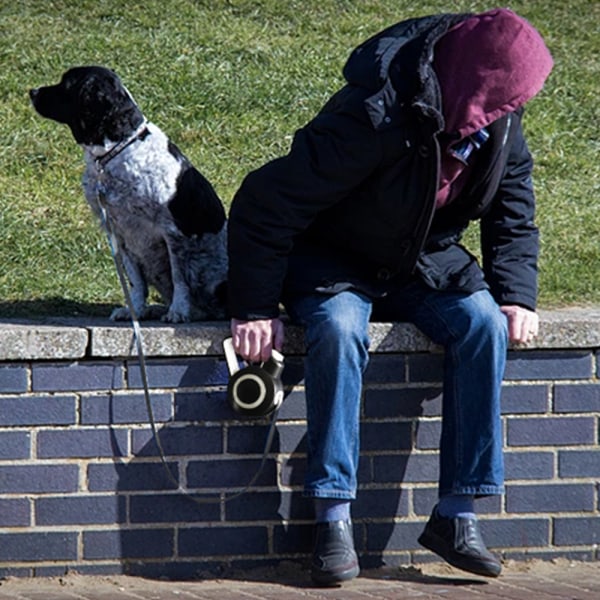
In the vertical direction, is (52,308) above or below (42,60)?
below

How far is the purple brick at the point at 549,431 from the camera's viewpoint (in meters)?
4.22

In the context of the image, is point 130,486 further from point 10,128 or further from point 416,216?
point 10,128

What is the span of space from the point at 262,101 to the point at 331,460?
160 inches

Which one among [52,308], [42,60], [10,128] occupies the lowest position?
[52,308]

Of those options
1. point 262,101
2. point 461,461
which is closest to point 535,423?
point 461,461

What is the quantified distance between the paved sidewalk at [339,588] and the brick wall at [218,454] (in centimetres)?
6

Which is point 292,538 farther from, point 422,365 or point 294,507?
point 422,365

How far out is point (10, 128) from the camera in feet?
23.1

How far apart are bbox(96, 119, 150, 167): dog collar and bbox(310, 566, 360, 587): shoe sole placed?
1.53 metres

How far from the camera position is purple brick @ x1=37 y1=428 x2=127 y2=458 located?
3.99 m

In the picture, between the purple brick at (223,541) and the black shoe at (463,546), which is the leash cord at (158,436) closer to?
the purple brick at (223,541)

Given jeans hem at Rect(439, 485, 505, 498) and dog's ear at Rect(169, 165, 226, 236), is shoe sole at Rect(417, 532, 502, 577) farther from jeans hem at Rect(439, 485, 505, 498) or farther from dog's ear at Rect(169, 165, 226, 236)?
dog's ear at Rect(169, 165, 226, 236)

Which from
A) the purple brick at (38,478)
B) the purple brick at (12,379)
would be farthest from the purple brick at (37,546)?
the purple brick at (12,379)

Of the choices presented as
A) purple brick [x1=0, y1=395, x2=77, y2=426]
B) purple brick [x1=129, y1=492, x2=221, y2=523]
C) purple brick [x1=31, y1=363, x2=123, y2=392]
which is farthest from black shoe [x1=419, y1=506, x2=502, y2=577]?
purple brick [x1=0, y1=395, x2=77, y2=426]
